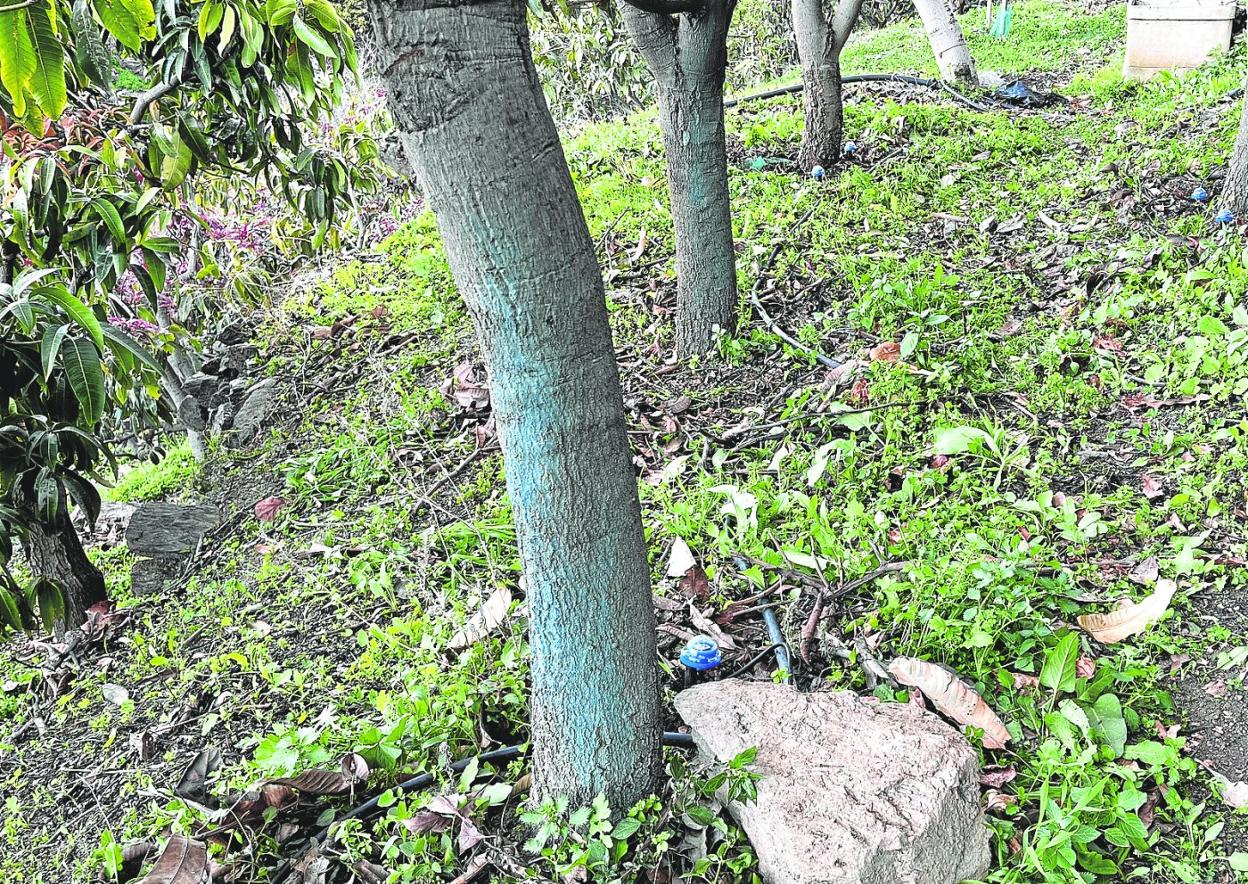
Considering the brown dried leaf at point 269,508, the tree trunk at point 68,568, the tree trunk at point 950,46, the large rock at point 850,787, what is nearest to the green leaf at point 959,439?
the large rock at point 850,787

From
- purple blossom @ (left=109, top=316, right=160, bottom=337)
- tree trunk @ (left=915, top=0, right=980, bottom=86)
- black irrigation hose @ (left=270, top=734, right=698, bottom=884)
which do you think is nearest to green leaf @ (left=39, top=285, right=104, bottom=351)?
black irrigation hose @ (left=270, top=734, right=698, bottom=884)

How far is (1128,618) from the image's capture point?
248 centimetres

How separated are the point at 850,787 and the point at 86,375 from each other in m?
2.13

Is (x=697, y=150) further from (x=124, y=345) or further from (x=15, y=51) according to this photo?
(x=15, y=51)

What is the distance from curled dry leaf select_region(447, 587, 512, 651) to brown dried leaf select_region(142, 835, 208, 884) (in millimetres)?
889

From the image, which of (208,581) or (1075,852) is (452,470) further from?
(1075,852)

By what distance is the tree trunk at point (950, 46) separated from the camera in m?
7.41

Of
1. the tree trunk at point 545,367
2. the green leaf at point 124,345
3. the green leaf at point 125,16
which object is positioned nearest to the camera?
the green leaf at point 125,16

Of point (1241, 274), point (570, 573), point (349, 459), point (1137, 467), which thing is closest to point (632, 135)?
point (349, 459)

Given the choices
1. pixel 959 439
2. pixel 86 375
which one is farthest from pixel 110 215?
pixel 959 439

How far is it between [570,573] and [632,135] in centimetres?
573

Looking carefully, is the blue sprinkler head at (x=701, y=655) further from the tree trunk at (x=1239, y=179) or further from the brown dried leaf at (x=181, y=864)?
the tree trunk at (x=1239, y=179)

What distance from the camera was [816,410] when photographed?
3.73 meters

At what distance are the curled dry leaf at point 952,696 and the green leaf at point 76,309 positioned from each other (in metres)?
2.16
